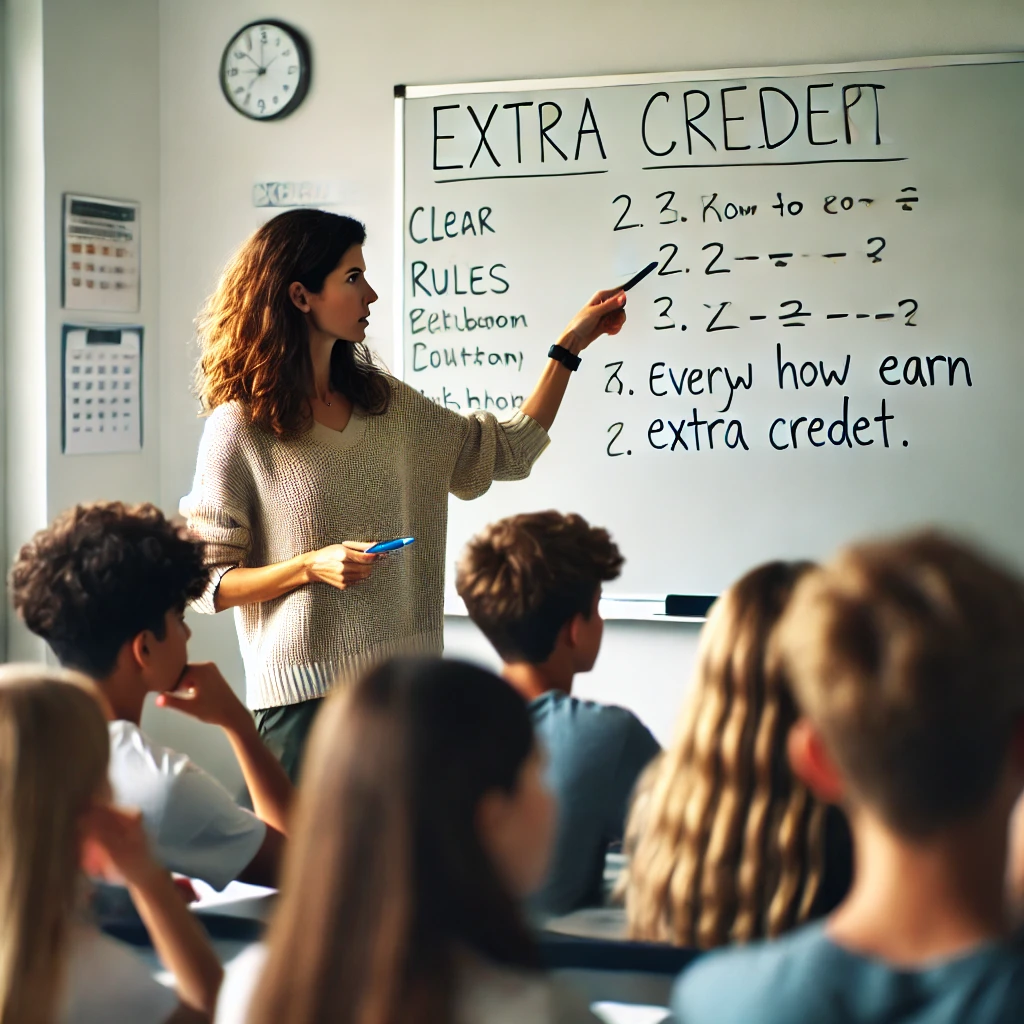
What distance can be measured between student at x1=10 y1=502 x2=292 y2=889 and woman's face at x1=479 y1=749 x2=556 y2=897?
2.17ft

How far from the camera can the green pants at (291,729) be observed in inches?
88.0

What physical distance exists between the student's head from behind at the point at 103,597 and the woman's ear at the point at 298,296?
2.16 ft

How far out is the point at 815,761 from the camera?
2.96 ft

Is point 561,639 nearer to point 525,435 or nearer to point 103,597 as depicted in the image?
point 103,597

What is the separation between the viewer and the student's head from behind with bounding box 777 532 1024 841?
2.75 ft

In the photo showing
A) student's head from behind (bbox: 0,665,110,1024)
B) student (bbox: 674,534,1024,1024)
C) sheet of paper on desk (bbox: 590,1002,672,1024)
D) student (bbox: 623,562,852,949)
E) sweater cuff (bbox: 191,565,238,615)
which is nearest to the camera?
student (bbox: 674,534,1024,1024)

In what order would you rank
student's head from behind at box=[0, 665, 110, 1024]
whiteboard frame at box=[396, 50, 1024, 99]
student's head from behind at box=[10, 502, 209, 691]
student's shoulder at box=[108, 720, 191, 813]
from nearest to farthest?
student's head from behind at box=[0, 665, 110, 1024]
student's shoulder at box=[108, 720, 191, 813]
student's head from behind at box=[10, 502, 209, 691]
whiteboard frame at box=[396, 50, 1024, 99]

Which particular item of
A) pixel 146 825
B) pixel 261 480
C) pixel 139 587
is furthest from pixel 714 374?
pixel 146 825

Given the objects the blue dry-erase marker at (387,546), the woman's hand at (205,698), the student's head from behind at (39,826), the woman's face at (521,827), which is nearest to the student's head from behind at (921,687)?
the woman's face at (521,827)

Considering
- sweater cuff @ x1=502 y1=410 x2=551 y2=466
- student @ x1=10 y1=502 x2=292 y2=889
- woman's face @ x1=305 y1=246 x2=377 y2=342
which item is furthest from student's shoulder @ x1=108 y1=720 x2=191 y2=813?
sweater cuff @ x1=502 y1=410 x2=551 y2=466

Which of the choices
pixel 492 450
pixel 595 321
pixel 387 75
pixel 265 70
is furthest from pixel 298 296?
pixel 265 70

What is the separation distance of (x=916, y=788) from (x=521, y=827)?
26 cm

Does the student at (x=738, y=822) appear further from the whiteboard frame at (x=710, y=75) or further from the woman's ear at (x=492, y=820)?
the whiteboard frame at (x=710, y=75)

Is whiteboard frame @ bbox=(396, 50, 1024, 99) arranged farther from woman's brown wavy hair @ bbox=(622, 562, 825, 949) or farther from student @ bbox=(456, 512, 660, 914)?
woman's brown wavy hair @ bbox=(622, 562, 825, 949)
